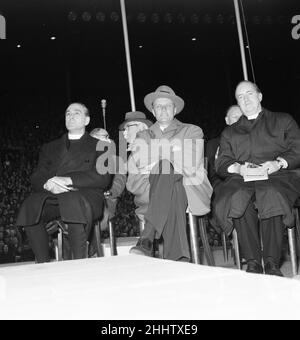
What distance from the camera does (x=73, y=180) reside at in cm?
266

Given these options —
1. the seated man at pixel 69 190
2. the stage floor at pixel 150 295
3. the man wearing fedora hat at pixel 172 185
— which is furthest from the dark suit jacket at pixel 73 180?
the stage floor at pixel 150 295

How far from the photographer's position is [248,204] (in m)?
2.28

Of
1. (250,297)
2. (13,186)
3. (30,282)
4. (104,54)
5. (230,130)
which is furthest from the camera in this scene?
(104,54)

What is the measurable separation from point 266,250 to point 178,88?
4.46 metres

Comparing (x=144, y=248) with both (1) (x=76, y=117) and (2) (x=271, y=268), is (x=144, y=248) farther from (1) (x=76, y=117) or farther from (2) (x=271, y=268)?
(1) (x=76, y=117)

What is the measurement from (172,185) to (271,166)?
19.9 inches

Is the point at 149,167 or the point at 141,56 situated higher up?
the point at 141,56

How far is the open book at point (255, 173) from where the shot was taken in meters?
2.27

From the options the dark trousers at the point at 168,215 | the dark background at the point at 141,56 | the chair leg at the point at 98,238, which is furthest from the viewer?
the dark background at the point at 141,56

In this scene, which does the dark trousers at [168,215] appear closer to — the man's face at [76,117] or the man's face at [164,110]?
the man's face at [164,110]

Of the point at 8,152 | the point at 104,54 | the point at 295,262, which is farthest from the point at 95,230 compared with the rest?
the point at 104,54

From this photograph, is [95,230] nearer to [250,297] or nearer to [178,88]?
[250,297]

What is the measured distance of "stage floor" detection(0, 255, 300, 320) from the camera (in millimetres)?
609

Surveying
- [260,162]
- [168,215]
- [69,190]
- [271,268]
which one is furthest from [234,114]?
[271,268]
